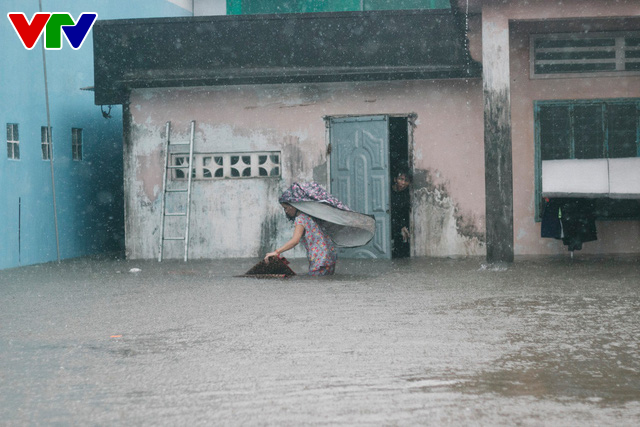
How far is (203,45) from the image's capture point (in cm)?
1493

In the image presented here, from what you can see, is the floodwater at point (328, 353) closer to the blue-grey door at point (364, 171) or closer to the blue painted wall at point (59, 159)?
the blue-grey door at point (364, 171)

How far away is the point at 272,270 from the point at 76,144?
7846mm

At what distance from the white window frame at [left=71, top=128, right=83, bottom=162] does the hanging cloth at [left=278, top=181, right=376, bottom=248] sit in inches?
294

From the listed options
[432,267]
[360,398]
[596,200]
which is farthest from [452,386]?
[596,200]

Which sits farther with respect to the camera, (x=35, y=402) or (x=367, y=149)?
(x=367, y=149)

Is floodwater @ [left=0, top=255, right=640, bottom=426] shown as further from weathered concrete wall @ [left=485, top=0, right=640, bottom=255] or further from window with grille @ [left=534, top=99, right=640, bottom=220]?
window with grille @ [left=534, top=99, right=640, bottom=220]

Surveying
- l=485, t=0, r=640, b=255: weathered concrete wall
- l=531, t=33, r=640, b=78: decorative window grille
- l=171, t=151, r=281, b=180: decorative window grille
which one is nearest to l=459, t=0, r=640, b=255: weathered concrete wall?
l=485, t=0, r=640, b=255: weathered concrete wall

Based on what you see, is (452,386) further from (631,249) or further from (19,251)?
(19,251)

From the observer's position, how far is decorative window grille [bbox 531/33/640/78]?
14125 mm

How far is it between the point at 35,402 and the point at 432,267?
863cm

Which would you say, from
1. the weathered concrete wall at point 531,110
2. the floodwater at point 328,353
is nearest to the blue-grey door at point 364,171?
the weathered concrete wall at point 531,110

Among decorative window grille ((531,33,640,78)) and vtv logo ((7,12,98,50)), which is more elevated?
vtv logo ((7,12,98,50))

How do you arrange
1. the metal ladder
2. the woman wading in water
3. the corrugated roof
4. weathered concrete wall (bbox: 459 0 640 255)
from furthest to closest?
the metal ladder → the corrugated roof → weathered concrete wall (bbox: 459 0 640 255) → the woman wading in water

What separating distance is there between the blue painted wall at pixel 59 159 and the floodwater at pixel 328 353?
496 cm
